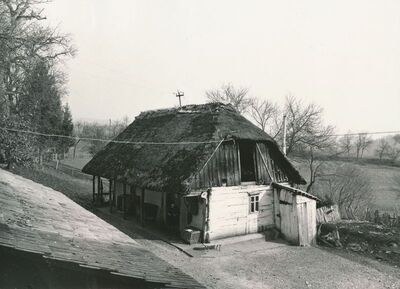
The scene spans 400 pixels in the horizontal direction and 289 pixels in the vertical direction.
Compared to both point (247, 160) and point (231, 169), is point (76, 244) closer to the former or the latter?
point (231, 169)

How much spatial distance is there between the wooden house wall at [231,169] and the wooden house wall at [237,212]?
485mm

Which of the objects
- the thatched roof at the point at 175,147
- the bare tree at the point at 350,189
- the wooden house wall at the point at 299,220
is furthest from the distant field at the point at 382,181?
the wooden house wall at the point at 299,220

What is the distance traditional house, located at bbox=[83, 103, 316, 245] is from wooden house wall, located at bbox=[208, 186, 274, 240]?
5 cm

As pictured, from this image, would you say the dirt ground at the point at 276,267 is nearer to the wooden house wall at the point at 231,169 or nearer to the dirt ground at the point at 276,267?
the dirt ground at the point at 276,267

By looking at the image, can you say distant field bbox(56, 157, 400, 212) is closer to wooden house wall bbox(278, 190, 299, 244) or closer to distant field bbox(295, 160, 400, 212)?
distant field bbox(295, 160, 400, 212)

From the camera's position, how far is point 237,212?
19.4 metres

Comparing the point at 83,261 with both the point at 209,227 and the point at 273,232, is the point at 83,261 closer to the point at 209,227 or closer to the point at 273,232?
the point at 209,227

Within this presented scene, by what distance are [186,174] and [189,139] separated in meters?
3.31

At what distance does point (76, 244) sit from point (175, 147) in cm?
1534

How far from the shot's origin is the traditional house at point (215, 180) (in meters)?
18.4

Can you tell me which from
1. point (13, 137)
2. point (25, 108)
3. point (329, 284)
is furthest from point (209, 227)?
point (25, 108)

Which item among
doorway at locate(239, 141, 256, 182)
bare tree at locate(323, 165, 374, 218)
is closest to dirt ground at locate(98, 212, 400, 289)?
doorway at locate(239, 141, 256, 182)

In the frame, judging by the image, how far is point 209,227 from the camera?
1825 centimetres

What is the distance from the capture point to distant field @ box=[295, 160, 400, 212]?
4034cm
